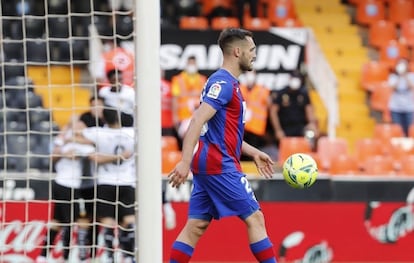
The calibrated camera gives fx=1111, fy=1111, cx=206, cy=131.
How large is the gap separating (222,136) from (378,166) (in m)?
6.15

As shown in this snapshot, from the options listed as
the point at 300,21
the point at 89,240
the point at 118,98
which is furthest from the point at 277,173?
the point at 300,21

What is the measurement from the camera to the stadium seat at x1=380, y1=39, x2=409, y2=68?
50.8 feet

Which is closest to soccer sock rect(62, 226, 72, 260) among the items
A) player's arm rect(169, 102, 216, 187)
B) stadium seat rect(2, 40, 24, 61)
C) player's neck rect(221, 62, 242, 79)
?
player's neck rect(221, 62, 242, 79)

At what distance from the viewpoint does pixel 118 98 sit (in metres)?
8.21

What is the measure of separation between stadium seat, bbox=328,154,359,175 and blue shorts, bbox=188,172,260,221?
564cm

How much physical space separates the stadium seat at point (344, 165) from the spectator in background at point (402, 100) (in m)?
2.06

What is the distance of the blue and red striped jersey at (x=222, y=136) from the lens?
6461 mm

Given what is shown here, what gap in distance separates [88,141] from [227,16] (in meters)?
6.88

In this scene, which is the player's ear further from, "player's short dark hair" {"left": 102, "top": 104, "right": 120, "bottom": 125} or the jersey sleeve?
"player's short dark hair" {"left": 102, "top": 104, "right": 120, "bottom": 125}

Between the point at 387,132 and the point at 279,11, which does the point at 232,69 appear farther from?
the point at 279,11

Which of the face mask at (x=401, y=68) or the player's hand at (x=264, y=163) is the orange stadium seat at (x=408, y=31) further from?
the player's hand at (x=264, y=163)

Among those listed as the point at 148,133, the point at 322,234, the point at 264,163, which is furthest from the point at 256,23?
the point at 148,133

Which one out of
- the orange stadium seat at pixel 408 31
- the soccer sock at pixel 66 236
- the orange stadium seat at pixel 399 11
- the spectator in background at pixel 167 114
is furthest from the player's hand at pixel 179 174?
the orange stadium seat at pixel 399 11

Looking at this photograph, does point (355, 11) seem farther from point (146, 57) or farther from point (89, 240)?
point (146, 57)
